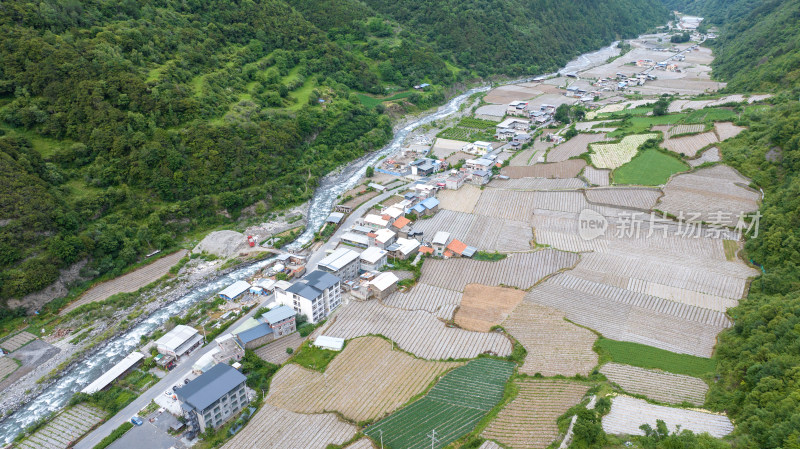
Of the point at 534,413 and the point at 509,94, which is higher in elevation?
the point at 509,94

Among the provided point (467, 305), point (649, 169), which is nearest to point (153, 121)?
point (467, 305)

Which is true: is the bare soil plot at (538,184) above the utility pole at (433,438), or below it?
above

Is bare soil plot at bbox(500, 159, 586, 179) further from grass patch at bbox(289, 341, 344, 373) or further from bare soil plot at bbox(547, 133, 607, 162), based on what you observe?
grass patch at bbox(289, 341, 344, 373)

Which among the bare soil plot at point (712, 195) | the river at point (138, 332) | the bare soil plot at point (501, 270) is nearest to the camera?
the river at point (138, 332)

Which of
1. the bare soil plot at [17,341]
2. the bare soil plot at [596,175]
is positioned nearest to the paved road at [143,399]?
the bare soil plot at [17,341]

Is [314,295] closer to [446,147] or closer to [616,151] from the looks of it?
[446,147]

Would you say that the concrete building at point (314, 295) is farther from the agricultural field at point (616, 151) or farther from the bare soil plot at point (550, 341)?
the agricultural field at point (616, 151)
